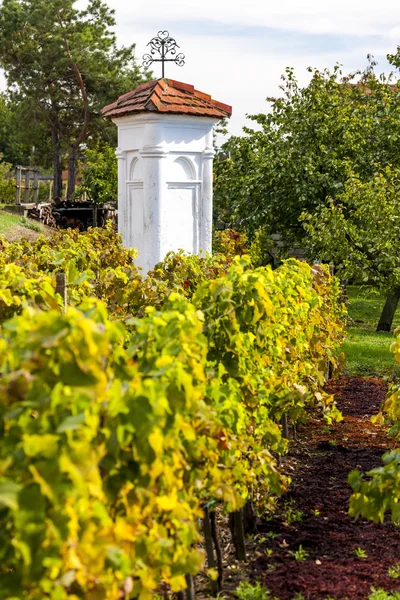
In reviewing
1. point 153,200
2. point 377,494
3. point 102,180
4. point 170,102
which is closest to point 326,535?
point 377,494

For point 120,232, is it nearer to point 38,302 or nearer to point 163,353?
point 38,302

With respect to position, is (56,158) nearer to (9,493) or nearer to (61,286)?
(61,286)

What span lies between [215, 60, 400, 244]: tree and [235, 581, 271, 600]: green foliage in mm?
14482

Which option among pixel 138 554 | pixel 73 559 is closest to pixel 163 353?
pixel 138 554

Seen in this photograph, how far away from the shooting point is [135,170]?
1338 centimetres

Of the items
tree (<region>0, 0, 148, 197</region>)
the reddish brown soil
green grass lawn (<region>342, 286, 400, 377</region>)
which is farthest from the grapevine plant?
tree (<region>0, 0, 148, 197</region>)

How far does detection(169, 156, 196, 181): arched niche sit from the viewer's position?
13031 mm

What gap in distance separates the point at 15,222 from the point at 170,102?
801 inches

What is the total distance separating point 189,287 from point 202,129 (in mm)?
4581

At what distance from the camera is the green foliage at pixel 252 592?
5.20 metres

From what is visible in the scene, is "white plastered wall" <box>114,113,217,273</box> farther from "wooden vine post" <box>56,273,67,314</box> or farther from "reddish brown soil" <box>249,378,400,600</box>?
"wooden vine post" <box>56,273,67,314</box>

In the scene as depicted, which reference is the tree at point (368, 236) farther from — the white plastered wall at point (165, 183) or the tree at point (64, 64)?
the tree at point (64, 64)

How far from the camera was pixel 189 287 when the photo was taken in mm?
9195

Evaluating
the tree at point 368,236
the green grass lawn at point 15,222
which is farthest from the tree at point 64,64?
the tree at point 368,236
